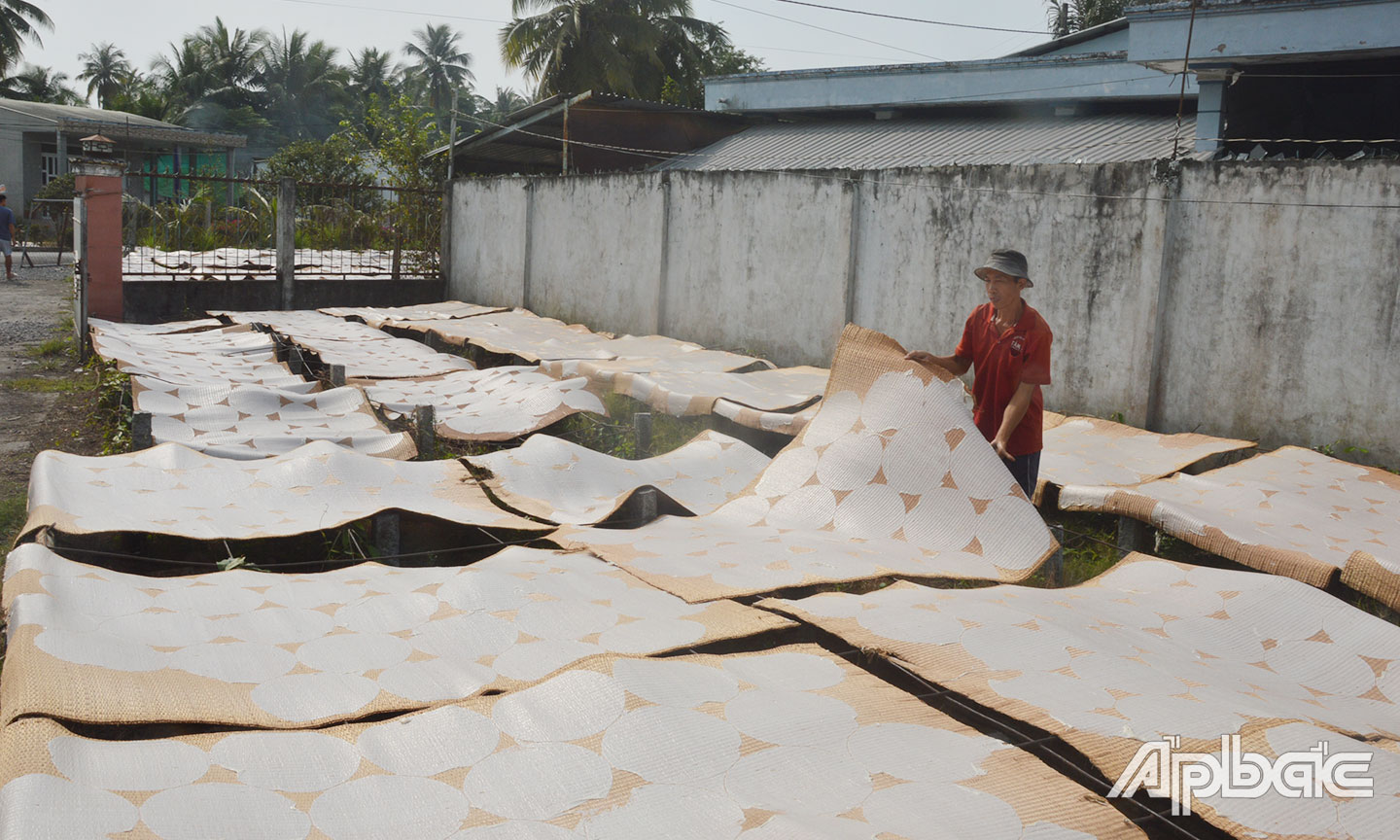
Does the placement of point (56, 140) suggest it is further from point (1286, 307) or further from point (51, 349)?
point (1286, 307)

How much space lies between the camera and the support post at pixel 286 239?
1319 cm

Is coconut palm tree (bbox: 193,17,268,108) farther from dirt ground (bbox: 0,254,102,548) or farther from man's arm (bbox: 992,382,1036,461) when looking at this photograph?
man's arm (bbox: 992,382,1036,461)

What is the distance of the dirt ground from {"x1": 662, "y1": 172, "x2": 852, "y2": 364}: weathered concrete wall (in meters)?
5.40

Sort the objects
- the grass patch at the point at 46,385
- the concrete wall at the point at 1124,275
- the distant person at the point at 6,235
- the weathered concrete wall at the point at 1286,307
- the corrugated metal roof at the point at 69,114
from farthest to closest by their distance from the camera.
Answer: the corrugated metal roof at the point at 69,114
the distant person at the point at 6,235
the grass patch at the point at 46,385
the concrete wall at the point at 1124,275
the weathered concrete wall at the point at 1286,307

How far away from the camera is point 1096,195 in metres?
7.16

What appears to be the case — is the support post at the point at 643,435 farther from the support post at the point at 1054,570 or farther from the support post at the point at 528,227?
the support post at the point at 528,227

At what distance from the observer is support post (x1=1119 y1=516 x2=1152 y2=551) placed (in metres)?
5.02

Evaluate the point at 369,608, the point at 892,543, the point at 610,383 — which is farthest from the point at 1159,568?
the point at 610,383

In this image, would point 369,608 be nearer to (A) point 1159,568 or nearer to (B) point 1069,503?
(A) point 1159,568

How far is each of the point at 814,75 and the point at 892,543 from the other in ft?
40.1

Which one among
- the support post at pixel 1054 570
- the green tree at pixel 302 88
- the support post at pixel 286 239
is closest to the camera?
the support post at pixel 1054 570

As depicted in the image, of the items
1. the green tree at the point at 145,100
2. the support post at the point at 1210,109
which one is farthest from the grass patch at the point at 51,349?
the green tree at the point at 145,100
